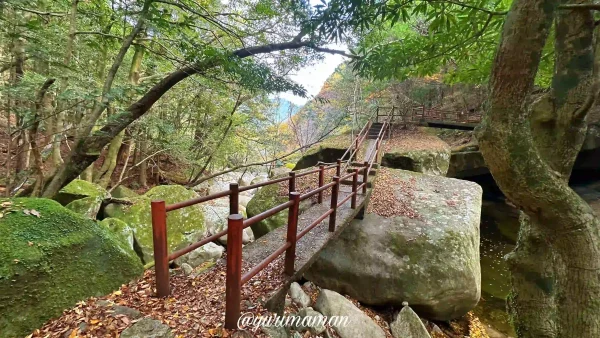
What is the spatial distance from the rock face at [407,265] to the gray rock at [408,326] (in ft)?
0.83

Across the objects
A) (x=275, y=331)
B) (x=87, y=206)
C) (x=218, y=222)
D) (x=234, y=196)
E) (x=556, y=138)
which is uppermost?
(x=556, y=138)

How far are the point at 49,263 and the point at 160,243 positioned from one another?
2.87ft

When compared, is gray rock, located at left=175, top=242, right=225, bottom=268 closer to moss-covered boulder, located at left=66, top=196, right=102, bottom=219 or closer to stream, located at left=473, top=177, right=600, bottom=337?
moss-covered boulder, located at left=66, top=196, right=102, bottom=219

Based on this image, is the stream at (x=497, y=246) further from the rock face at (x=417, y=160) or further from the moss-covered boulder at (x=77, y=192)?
the moss-covered boulder at (x=77, y=192)

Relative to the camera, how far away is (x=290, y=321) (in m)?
2.52

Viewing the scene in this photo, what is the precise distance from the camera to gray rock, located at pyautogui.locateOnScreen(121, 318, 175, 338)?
1.79 m

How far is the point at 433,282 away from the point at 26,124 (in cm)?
658

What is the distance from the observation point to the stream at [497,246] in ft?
19.8

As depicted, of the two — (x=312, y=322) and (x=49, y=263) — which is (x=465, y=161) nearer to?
(x=312, y=322)

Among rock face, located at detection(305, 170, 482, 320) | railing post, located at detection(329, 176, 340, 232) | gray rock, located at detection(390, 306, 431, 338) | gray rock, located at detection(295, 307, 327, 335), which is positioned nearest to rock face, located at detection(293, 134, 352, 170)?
rock face, located at detection(305, 170, 482, 320)

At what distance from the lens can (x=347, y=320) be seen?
400 centimetres

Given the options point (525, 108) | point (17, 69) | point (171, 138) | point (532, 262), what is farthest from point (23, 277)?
point (171, 138)

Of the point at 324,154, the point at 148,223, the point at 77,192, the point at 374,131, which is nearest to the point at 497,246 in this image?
the point at 374,131

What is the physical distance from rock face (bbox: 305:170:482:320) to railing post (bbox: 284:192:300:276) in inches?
102
